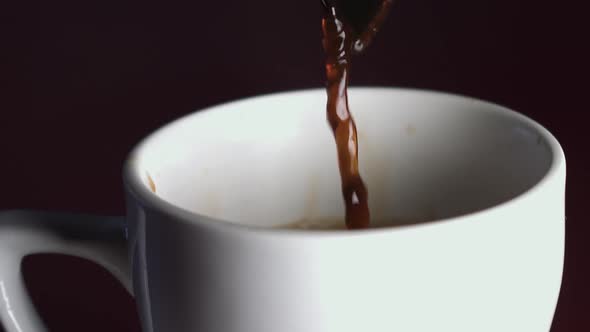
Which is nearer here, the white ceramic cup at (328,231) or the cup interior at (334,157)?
the white ceramic cup at (328,231)

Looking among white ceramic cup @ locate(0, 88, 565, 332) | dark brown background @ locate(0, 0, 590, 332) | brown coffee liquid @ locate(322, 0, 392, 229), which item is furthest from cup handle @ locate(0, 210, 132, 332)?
dark brown background @ locate(0, 0, 590, 332)

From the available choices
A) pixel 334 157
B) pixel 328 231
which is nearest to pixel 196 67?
pixel 334 157

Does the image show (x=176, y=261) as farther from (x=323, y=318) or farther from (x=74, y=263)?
(x=74, y=263)

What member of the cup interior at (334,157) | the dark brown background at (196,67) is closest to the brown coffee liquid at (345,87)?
the cup interior at (334,157)

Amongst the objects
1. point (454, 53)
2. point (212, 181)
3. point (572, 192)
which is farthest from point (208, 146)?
point (454, 53)

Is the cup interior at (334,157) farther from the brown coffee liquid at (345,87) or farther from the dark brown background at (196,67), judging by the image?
the dark brown background at (196,67)

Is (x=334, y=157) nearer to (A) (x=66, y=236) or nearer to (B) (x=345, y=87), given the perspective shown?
(B) (x=345, y=87)

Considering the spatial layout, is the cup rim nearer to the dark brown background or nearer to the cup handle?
the cup handle

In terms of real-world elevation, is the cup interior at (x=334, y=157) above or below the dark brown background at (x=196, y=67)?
above
